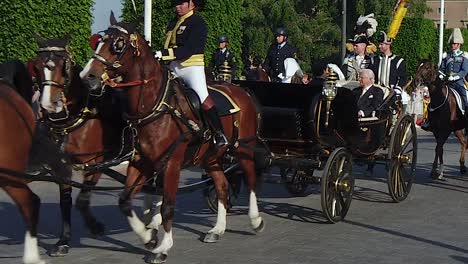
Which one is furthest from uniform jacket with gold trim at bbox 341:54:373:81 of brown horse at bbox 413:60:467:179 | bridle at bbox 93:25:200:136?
bridle at bbox 93:25:200:136

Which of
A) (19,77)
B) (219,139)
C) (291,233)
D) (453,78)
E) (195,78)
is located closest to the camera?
(19,77)

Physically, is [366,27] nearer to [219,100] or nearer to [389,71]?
[389,71]

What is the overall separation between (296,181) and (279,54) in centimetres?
Result: 211

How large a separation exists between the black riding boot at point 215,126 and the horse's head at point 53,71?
158 cm

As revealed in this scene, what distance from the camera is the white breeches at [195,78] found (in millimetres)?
8883

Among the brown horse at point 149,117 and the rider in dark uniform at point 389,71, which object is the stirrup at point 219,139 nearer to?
the brown horse at point 149,117

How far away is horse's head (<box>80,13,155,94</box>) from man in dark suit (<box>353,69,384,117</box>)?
4204 millimetres

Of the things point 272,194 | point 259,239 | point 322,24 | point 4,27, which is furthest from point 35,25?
point 322,24

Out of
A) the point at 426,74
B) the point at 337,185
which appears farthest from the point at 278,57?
the point at 426,74

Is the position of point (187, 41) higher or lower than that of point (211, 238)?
higher

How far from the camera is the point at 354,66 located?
1258 centimetres

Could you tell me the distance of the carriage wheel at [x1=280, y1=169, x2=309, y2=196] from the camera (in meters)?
11.1

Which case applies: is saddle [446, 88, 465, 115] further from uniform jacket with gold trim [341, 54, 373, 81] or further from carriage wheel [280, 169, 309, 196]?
carriage wheel [280, 169, 309, 196]

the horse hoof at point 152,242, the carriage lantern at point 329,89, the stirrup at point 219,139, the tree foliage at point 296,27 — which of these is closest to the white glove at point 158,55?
the stirrup at point 219,139
